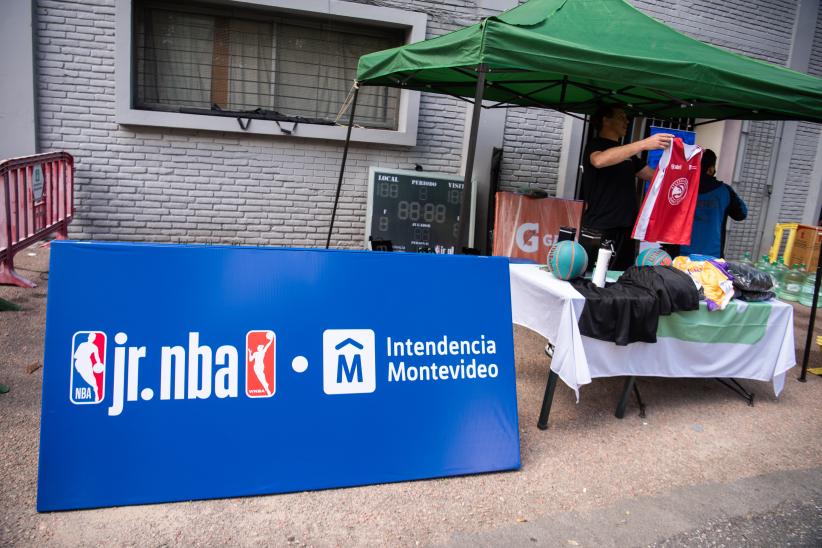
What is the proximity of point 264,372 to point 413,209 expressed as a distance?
4.84 metres

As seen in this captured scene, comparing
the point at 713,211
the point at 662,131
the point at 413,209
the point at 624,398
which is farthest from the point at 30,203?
the point at 662,131

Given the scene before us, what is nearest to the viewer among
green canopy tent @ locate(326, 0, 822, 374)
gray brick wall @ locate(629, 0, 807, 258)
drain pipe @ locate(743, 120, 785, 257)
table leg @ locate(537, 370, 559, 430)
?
table leg @ locate(537, 370, 559, 430)

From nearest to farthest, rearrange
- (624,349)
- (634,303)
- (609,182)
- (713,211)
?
(634,303) → (624,349) → (609,182) → (713,211)

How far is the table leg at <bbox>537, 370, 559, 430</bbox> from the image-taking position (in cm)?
348

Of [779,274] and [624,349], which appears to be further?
[779,274]

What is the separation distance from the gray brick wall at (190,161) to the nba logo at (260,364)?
4.85 meters

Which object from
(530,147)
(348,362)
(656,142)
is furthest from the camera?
(530,147)

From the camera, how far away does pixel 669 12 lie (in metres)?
8.53

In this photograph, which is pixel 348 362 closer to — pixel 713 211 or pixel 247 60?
pixel 713 211

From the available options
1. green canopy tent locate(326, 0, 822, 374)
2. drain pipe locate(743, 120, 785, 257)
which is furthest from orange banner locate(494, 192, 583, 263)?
drain pipe locate(743, 120, 785, 257)

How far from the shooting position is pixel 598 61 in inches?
145

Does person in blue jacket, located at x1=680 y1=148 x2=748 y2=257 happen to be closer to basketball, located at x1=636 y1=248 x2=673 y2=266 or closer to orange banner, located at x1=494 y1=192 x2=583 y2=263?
orange banner, located at x1=494 y1=192 x2=583 y2=263

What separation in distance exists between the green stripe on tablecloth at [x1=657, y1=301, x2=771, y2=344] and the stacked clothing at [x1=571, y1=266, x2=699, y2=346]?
11cm

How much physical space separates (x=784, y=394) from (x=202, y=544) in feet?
15.1
